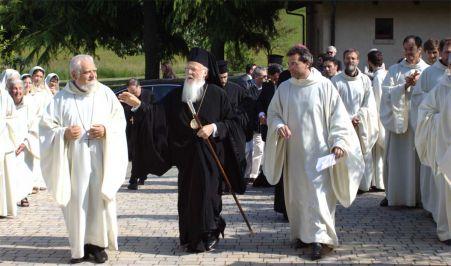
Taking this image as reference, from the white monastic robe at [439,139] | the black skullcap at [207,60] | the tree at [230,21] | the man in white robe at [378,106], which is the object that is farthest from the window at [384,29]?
the black skullcap at [207,60]

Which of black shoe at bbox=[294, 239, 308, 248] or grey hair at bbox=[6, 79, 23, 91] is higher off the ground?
grey hair at bbox=[6, 79, 23, 91]

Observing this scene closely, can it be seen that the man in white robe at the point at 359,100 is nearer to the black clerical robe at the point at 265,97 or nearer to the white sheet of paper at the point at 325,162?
the black clerical robe at the point at 265,97

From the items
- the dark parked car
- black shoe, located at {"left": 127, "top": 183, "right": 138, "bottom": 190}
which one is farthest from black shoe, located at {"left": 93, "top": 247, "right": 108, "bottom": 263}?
the dark parked car

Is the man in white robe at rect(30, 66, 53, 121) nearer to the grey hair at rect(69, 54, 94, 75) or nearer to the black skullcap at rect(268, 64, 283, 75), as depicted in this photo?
the black skullcap at rect(268, 64, 283, 75)

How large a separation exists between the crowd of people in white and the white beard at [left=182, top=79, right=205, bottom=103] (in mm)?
759

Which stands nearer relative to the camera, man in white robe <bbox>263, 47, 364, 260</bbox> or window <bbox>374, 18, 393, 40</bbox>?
man in white robe <bbox>263, 47, 364, 260</bbox>

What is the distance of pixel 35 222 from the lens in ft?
35.5

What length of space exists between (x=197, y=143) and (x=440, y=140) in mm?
2459

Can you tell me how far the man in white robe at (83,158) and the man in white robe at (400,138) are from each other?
14.5 ft

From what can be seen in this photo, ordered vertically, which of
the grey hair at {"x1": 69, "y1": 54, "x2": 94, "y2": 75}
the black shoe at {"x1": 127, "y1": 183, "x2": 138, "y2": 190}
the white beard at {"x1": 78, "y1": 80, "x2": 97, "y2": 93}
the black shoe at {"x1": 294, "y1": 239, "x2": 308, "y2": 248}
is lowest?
the black shoe at {"x1": 127, "y1": 183, "x2": 138, "y2": 190}

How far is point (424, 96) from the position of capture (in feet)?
32.8

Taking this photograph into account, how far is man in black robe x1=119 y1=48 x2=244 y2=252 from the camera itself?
8.68m

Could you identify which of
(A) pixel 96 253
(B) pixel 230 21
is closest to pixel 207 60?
(A) pixel 96 253

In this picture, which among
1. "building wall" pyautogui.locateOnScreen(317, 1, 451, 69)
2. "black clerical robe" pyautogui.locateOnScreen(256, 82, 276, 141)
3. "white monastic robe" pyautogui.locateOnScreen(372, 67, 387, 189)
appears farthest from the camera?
"building wall" pyautogui.locateOnScreen(317, 1, 451, 69)
